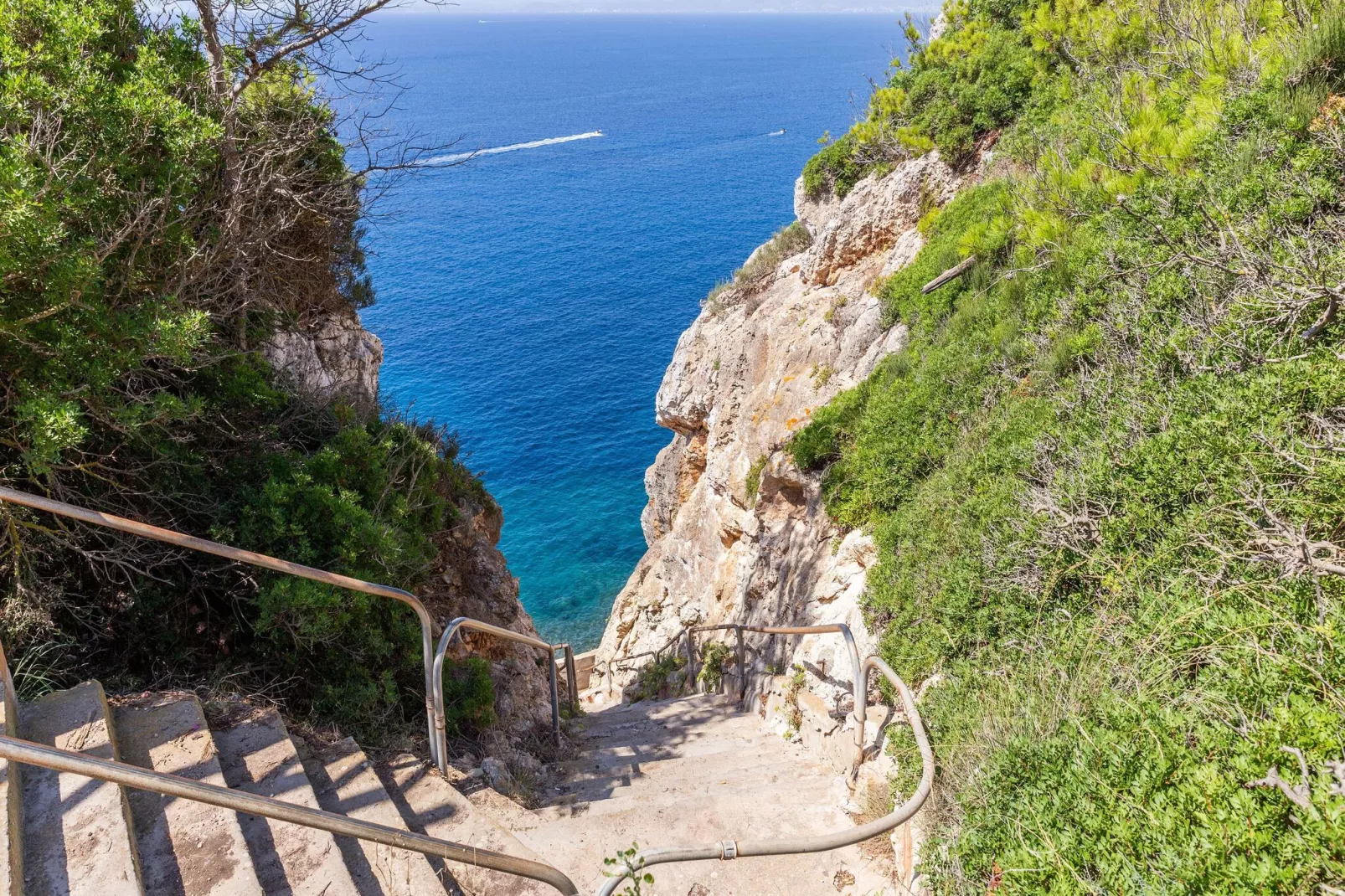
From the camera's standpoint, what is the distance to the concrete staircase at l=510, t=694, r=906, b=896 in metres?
4.30

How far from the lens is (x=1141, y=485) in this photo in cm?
455

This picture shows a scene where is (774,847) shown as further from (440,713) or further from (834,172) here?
(834,172)

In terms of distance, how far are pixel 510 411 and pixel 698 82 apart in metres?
98.8

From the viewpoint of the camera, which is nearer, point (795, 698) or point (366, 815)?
point (366, 815)

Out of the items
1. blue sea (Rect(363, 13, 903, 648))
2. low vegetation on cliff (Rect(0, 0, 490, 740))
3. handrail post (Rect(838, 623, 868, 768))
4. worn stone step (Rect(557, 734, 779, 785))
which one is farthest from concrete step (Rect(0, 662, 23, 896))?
blue sea (Rect(363, 13, 903, 648))

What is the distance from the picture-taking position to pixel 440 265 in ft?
156

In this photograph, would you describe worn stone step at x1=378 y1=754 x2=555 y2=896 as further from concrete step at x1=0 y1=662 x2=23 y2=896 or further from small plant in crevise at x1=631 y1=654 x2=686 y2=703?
small plant in crevise at x1=631 y1=654 x2=686 y2=703

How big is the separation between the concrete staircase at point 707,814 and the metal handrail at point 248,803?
1.87 m

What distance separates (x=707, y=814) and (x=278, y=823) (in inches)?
106

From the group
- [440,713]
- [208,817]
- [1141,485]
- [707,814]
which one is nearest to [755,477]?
[707,814]

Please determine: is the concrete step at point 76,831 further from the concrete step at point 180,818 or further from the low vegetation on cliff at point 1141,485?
the low vegetation on cliff at point 1141,485

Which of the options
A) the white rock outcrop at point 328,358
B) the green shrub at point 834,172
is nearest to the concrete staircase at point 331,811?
the white rock outcrop at point 328,358

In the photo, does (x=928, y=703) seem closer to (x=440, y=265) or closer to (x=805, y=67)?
(x=440, y=265)

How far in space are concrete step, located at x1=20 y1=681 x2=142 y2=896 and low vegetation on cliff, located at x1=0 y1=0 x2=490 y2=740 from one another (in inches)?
40.4
